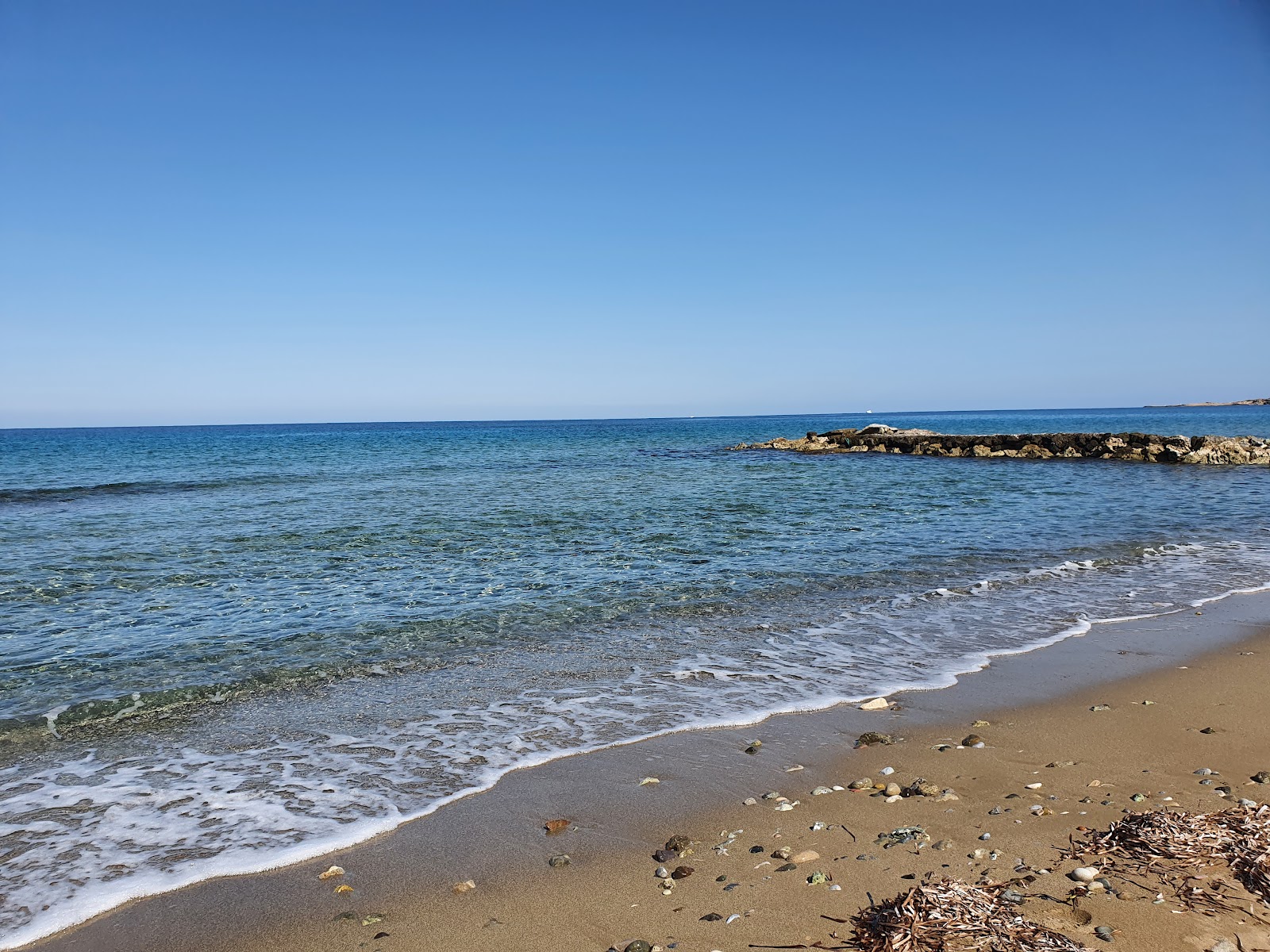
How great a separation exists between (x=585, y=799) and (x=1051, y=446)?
4192 centimetres

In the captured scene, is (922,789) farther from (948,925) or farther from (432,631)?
(432,631)

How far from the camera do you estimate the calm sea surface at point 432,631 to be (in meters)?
4.75

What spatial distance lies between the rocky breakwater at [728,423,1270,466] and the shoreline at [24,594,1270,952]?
3374cm

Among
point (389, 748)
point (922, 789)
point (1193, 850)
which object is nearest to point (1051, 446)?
point (922, 789)

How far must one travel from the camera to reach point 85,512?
21266 millimetres

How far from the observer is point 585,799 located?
15.6 ft

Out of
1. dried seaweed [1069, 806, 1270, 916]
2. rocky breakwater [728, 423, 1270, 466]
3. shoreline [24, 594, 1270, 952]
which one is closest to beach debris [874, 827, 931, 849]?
dried seaweed [1069, 806, 1270, 916]

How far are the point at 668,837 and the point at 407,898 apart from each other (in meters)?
1.42

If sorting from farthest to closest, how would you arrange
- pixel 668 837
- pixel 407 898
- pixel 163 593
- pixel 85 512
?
1. pixel 85 512
2. pixel 163 593
3. pixel 668 837
4. pixel 407 898

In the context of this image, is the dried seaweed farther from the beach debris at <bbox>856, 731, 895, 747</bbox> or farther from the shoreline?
the shoreline

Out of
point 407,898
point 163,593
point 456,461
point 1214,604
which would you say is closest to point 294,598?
point 163,593

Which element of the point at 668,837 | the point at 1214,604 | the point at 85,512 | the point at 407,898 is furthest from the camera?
the point at 85,512

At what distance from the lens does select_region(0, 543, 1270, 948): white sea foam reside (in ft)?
→ 13.6

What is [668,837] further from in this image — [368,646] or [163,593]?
[163,593]
